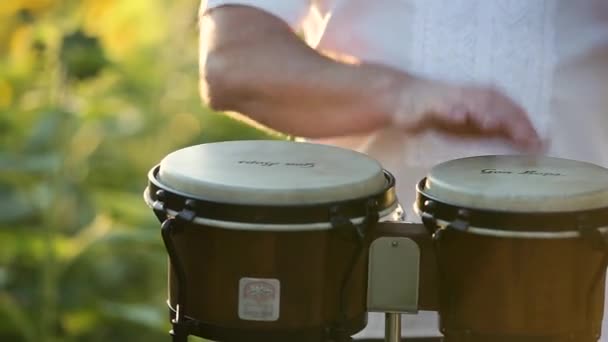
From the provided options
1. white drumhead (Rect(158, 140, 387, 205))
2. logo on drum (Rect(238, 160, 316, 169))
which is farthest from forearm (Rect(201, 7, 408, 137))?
logo on drum (Rect(238, 160, 316, 169))

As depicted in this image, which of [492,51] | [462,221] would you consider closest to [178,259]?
[462,221]

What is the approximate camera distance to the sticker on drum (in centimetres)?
178

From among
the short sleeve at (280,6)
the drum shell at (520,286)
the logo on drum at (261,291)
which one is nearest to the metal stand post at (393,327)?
the drum shell at (520,286)

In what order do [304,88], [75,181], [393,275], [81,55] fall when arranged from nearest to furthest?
1. [393,275]
2. [304,88]
3. [81,55]
4. [75,181]

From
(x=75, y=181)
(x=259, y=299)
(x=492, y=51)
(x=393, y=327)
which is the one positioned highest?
(x=492, y=51)

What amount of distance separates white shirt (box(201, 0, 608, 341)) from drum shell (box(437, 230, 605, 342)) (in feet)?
1.00

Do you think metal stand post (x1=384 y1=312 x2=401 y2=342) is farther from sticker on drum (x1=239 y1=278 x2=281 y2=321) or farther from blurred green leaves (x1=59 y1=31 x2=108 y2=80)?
blurred green leaves (x1=59 y1=31 x2=108 y2=80)

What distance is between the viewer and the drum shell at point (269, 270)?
1.77 metres

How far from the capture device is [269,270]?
178 centimetres

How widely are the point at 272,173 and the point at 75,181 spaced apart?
1.66m

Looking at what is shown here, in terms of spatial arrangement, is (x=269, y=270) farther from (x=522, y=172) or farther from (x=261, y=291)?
(x=522, y=172)

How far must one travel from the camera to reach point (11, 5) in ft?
11.6

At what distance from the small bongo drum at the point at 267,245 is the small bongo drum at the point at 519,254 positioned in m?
0.12

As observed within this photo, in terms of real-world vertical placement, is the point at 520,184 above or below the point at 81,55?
above
